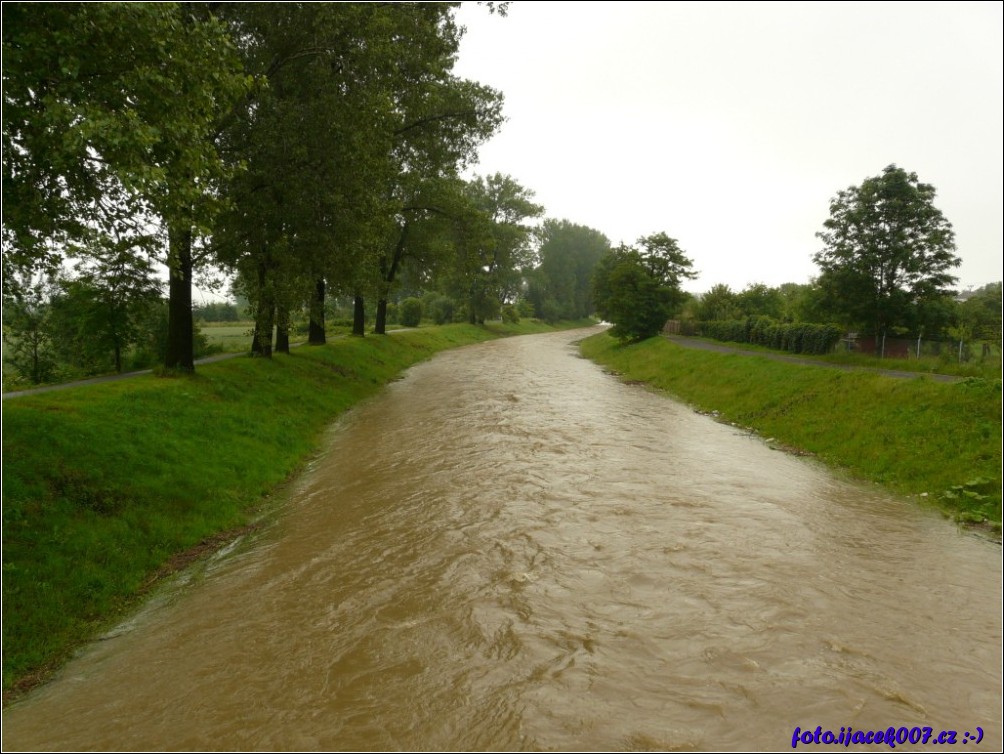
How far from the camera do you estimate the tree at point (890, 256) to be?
31.7 m

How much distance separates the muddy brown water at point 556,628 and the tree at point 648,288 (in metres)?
38.4

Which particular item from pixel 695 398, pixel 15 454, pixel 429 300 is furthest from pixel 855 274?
pixel 429 300

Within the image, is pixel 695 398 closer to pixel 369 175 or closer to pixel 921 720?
pixel 369 175

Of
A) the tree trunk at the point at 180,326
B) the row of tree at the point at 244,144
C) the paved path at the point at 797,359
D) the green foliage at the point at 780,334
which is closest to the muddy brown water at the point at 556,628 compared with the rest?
the row of tree at the point at 244,144

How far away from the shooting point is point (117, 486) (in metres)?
11.6

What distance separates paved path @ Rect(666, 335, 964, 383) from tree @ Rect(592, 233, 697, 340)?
9.01 ft

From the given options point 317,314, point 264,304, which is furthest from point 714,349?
point 264,304

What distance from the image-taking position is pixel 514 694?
666 centimetres

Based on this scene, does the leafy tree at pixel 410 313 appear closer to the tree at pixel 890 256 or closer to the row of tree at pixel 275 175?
the row of tree at pixel 275 175

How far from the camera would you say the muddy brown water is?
6.29 metres

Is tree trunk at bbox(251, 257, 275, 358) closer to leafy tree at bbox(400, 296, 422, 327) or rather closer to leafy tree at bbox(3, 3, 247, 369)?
leafy tree at bbox(3, 3, 247, 369)

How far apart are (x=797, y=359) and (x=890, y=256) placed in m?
8.63

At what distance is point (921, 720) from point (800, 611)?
223 cm

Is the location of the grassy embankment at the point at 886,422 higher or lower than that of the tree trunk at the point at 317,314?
lower
